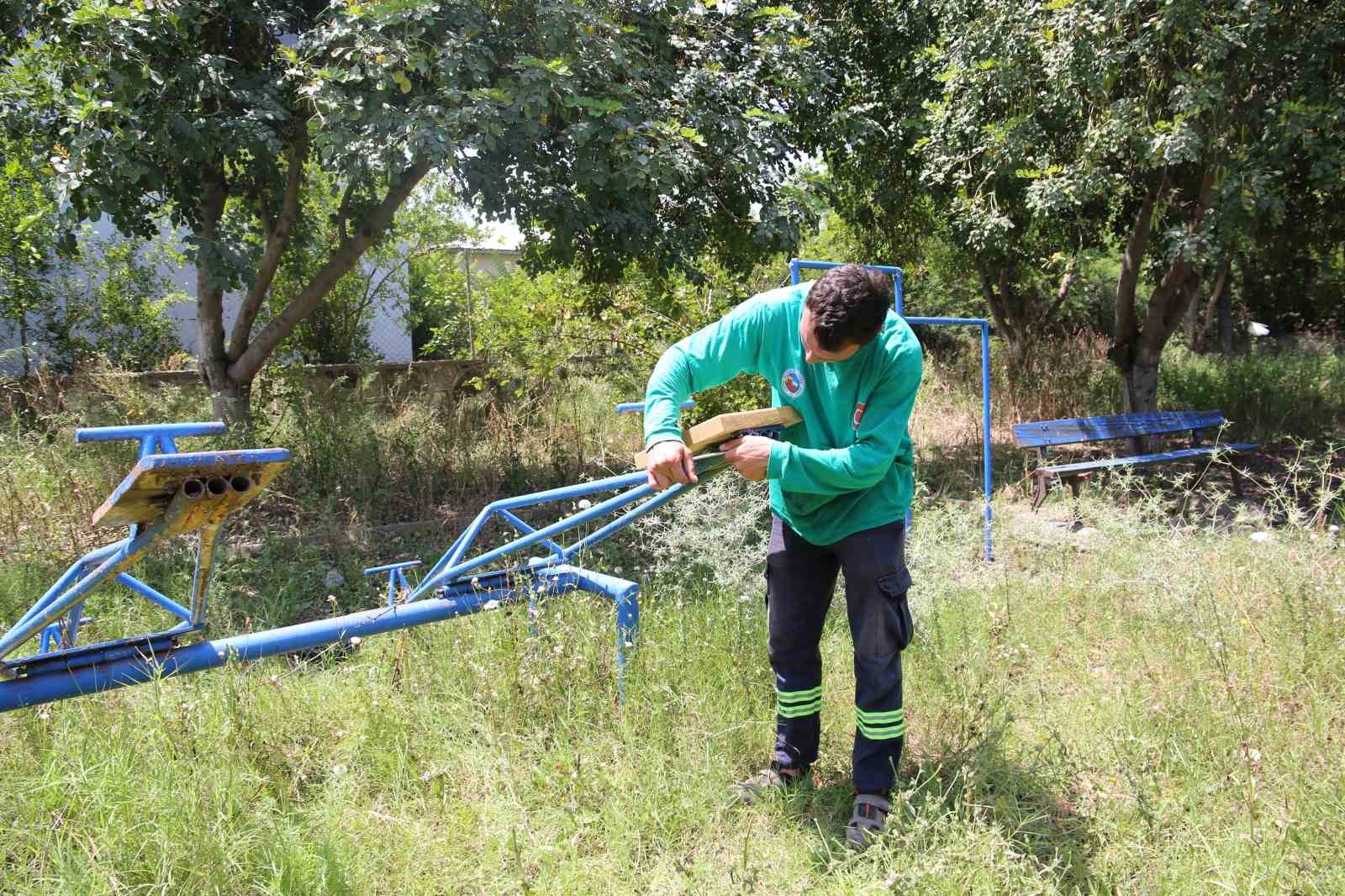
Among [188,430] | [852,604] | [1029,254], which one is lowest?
[852,604]

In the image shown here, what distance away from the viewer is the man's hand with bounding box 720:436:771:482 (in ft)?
7.59

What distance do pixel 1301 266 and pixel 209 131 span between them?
25226mm

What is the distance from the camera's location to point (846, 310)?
222 centimetres

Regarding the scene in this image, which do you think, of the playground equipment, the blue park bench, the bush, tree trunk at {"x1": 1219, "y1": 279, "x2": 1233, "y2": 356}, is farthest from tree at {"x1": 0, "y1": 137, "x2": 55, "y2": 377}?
tree trunk at {"x1": 1219, "y1": 279, "x2": 1233, "y2": 356}

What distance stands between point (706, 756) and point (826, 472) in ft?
3.57

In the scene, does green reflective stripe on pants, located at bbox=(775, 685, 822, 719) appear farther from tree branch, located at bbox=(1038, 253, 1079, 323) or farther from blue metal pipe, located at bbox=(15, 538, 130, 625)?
tree branch, located at bbox=(1038, 253, 1079, 323)

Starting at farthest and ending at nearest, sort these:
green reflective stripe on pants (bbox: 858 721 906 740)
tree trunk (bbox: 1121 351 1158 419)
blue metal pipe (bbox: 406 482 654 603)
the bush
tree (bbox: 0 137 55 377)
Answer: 1. the bush
2. tree trunk (bbox: 1121 351 1158 419)
3. tree (bbox: 0 137 55 377)
4. blue metal pipe (bbox: 406 482 654 603)
5. green reflective stripe on pants (bbox: 858 721 906 740)

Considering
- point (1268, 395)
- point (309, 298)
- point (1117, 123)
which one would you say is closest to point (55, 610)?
point (309, 298)

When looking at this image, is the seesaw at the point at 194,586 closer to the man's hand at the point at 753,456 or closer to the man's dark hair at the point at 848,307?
the man's hand at the point at 753,456

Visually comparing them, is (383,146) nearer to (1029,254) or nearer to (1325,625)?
(1325,625)

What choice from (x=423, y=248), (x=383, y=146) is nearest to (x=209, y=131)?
(x=383, y=146)

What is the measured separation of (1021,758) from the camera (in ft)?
9.67

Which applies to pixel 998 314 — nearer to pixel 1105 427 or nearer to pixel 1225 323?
pixel 1105 427

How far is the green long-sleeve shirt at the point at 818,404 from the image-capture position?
2.32m
